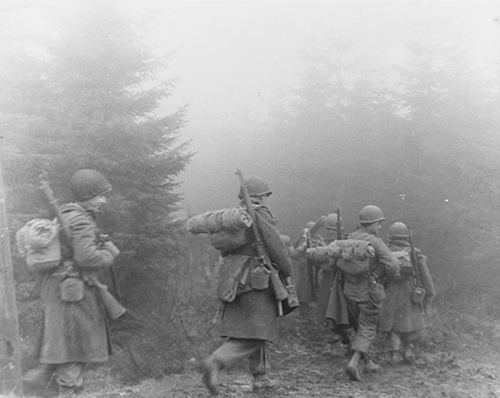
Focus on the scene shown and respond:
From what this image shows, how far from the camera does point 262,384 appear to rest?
5.94m

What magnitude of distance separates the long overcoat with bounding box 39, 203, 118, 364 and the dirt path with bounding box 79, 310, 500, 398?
1.19 meters

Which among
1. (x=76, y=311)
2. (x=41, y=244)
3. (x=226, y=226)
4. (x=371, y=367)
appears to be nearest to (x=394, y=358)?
(x=371, y=367)

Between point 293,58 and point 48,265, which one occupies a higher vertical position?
point 293,58

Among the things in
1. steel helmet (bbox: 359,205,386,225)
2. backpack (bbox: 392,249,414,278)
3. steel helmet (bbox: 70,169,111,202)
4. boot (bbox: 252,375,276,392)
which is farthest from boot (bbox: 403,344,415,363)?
steel helmet (bbox: 70,169,111,202)

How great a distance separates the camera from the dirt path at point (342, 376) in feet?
19.9

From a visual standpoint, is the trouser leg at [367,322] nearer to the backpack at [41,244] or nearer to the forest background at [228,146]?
the forest background at [228,146]

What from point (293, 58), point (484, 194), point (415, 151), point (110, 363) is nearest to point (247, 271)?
point (110, 363)

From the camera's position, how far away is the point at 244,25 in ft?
54.0

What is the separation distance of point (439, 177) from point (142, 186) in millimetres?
7626

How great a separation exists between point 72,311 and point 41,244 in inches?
31.1

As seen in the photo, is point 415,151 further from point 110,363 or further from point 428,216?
point 110,363

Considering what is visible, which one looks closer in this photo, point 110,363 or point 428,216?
point 110,363

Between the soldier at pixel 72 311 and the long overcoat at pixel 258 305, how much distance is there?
1.48m

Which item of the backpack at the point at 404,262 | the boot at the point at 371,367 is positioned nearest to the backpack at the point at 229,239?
the boot at the point at 371,367
